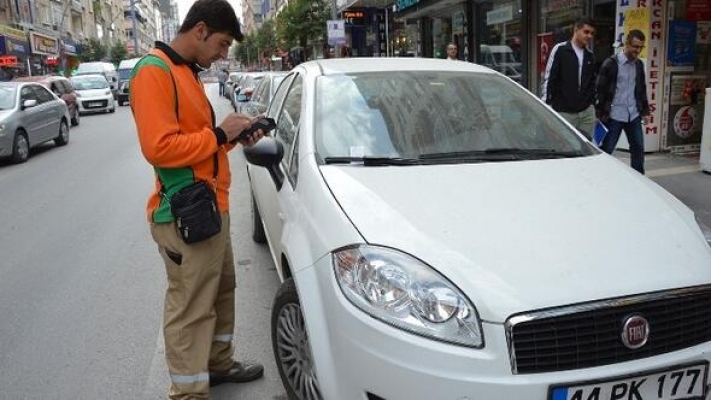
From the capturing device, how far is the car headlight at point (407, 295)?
2.04m

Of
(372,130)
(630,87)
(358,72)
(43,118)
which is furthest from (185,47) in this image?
(43,118)

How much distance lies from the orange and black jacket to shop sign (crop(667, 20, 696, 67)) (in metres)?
8.35

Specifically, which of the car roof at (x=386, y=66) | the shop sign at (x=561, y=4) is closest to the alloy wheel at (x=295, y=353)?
the car roof at (x=386, y=66)

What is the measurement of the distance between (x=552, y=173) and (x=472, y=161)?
1.25 feet

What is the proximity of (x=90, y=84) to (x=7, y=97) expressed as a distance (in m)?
13.7

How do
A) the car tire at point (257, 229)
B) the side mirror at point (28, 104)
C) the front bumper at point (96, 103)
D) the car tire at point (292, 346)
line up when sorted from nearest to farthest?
1. the car tire at point (292, 346)
2. the car tire at point (257, 229)
3. the side mirror at point (28, 104)
4. the front bumper at point (96, 103)

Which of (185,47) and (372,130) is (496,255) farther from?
(185,47)

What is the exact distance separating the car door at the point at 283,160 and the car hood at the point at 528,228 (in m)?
0.57

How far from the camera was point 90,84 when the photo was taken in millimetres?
25281

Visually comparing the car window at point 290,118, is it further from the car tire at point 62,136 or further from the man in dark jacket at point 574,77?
the car tire at point 62,136

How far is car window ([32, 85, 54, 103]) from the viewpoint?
A: 44.7ft

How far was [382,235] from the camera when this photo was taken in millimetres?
2283

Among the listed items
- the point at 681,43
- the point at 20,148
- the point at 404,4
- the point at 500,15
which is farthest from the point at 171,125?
the point at 404,4

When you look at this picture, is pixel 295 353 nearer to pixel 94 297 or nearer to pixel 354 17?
pixel 94 297
